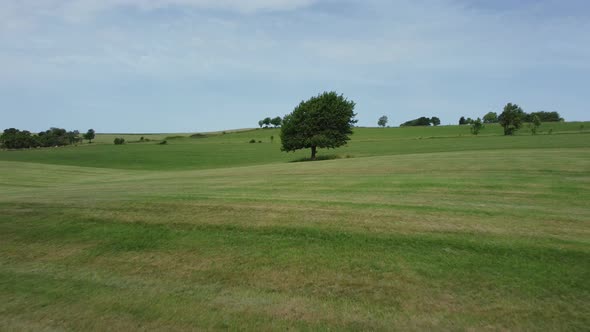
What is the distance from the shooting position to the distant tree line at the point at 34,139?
118 metres

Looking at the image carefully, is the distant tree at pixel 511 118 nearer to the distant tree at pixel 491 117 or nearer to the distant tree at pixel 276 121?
the distant tree at pixel 491 117

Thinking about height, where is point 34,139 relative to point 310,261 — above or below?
above

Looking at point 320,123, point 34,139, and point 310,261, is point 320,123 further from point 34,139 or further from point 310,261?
point 34,139

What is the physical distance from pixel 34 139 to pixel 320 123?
361 ft

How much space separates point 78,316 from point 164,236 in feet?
12.5

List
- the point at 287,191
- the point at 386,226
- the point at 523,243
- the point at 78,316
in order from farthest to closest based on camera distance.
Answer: the point at 287,191, the point at 386,226, the point at 523,243, the point at 78,316

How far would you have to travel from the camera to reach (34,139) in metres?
124

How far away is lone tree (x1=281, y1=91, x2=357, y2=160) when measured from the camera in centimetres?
5566

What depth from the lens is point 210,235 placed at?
34.3 ft

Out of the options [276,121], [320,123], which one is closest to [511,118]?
[320,123]

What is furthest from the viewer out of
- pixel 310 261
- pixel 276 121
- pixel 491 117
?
pixel 276 121

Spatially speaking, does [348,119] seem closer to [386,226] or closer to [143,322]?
[386,226]

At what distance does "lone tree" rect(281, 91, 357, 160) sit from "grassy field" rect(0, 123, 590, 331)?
41.1m

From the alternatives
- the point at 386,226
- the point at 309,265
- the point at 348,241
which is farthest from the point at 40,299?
the point at 386,226
